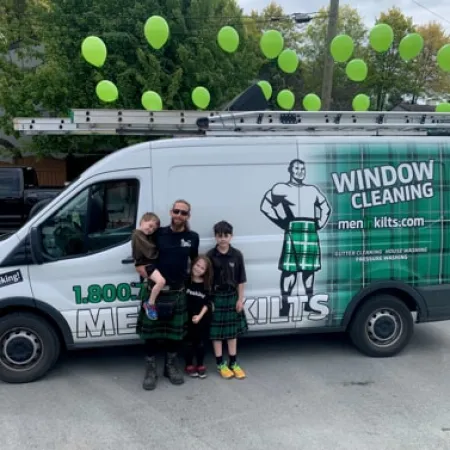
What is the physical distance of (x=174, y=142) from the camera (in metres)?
4.39

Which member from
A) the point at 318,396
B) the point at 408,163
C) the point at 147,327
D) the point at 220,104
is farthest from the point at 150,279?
the point at 220,104

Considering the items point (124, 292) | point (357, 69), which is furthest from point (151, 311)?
point (357, 69)

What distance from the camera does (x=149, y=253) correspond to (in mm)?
4098

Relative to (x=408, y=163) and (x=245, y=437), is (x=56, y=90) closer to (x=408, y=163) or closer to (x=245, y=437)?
(x=408, y=163)

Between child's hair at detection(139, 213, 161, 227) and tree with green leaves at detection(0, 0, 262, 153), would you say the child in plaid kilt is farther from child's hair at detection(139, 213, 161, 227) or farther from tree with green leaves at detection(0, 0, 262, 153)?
tree with green leaves at detection(0, 0, 262, 153)

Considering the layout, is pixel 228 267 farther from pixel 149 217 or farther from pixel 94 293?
Answer: pixel 94 293

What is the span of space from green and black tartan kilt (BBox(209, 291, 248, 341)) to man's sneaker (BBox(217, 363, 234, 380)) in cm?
29

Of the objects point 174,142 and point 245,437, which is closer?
point 245,437

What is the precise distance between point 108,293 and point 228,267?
1.15 m

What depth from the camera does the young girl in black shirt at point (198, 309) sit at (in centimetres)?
426

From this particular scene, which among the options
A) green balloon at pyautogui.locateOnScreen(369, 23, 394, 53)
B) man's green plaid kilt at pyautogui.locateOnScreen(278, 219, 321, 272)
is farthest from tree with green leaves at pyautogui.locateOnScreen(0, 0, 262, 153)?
man's green plaid kilt at pyautogui.locateOnScreen(278, 219, 321, 272)

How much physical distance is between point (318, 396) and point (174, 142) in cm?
265

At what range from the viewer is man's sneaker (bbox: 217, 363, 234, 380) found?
442cm

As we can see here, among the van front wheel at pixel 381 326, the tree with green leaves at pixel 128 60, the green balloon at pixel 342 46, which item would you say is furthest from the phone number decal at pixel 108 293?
the tree with green leaves at pixel 128 60
